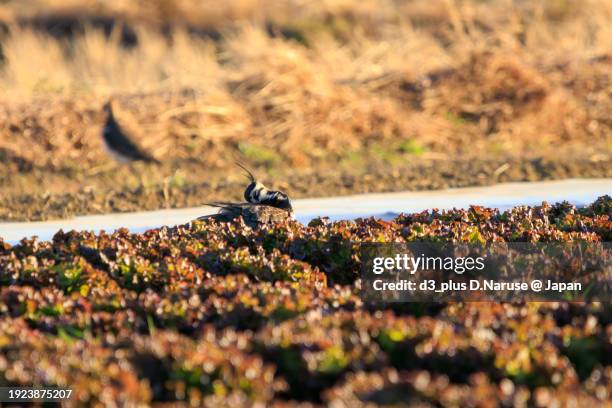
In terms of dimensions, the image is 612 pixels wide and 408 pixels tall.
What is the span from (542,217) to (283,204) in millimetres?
1988

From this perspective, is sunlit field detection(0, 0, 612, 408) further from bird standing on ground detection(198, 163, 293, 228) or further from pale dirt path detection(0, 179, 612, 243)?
pale dirt path detection(0, 179, 612, 243)

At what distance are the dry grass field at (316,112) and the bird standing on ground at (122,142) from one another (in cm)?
15

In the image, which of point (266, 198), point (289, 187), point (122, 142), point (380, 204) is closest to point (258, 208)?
point (266, 198)

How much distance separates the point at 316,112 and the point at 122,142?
117 inches

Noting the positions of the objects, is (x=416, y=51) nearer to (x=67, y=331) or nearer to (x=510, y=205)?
(x=510, y=205)

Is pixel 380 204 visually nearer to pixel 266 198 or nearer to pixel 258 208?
pixel 266 198

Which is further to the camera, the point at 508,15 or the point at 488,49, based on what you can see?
the point at 508,15

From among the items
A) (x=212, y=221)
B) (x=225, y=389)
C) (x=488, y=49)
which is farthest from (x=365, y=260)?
(x=488, y=49)

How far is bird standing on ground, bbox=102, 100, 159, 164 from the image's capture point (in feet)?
43.1

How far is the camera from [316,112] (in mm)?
14516

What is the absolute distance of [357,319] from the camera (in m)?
4.33

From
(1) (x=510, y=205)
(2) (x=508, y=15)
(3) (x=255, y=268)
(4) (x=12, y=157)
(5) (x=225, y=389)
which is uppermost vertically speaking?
(2) (x=508, y=15)

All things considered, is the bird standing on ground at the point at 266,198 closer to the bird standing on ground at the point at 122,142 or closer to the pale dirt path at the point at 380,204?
the pale dirt path at the point at 380,204

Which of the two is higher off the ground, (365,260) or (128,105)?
(128,105)
